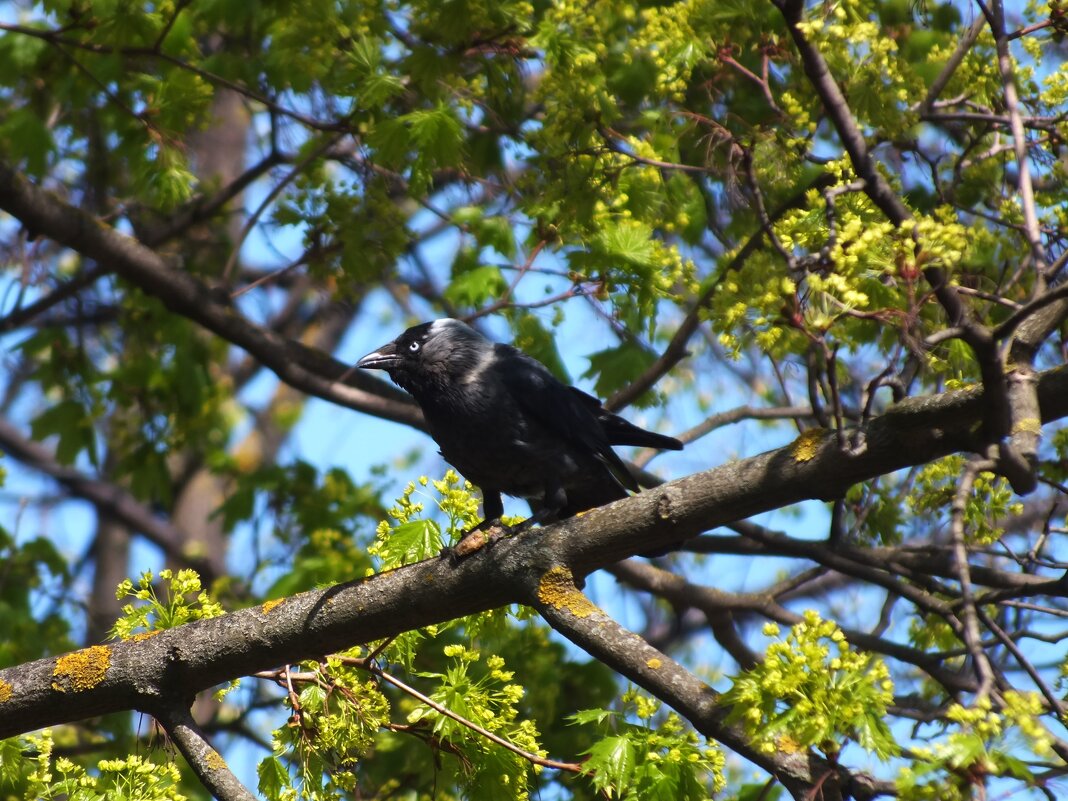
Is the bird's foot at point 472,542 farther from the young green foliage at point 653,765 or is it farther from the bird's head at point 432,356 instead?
the bird's head at point 432,356

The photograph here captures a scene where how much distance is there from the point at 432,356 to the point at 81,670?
Result: 6.29ft

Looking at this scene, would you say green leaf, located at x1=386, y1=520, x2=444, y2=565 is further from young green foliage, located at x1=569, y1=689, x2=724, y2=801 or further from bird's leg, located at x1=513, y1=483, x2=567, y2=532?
young green foliage, located at x1=569, y1=689, x2=724, y2=801

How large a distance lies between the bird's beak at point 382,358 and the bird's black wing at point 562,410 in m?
0.51

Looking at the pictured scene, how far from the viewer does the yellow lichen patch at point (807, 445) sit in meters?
2.96

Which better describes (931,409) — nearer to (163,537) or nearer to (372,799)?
(372,799)

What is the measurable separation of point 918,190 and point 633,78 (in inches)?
63.8

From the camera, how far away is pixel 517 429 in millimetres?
4590

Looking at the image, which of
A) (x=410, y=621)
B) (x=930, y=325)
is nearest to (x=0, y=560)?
(x=410, y=621)

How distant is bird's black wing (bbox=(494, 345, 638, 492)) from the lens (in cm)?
463

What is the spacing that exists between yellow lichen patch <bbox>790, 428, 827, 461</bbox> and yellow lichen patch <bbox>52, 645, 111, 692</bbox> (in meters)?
2.12

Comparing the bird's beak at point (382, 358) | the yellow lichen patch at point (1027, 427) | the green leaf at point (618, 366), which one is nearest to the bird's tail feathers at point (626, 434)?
the green leaf at point (618, 366)

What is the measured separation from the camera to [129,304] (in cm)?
714

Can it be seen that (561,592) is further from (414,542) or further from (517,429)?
(517,429)

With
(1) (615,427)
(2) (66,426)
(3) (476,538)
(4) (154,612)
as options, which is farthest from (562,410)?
(2) (66,426)
